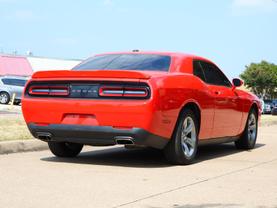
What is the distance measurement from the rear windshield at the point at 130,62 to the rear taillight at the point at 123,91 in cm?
88

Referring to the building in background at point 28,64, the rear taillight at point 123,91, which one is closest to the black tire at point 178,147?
the rear taillight at point 123,91

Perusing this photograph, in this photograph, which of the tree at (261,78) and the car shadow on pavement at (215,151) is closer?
the car shadow on pavement at (215,151)

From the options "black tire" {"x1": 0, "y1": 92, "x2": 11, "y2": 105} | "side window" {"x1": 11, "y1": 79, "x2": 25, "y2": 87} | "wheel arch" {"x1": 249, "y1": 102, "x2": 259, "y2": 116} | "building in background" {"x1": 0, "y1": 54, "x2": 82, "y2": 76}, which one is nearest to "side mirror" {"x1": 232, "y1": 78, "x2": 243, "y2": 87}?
"wheel arch" {"x1": 249, "y1": 102, "x2": 259, "y2": 116}

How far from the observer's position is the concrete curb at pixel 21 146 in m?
8.30

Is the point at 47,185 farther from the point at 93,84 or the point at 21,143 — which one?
the point at 21,143

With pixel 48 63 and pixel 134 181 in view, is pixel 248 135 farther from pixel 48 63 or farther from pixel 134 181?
pixel 48 63

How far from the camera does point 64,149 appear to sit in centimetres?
807

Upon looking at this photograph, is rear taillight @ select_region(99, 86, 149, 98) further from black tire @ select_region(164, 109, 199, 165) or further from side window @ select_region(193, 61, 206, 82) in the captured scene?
side window @ select_region(193, 61, 206, 82)

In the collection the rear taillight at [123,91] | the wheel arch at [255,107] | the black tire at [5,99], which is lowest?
the black tire at [5,99]

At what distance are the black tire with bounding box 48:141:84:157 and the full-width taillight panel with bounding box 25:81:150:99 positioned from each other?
0.90 metres

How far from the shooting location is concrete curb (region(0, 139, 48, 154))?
27.2 ft

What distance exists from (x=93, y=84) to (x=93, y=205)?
249 centimetres

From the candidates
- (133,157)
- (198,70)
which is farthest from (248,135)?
(133,157)

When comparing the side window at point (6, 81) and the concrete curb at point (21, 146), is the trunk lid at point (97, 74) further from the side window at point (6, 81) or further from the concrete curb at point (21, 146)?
the side window at point (6, 81)
